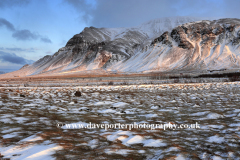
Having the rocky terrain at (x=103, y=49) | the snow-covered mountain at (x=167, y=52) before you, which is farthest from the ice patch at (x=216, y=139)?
the rocky terrain at (x=103, y=49)

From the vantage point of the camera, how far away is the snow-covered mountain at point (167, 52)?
10069 cm

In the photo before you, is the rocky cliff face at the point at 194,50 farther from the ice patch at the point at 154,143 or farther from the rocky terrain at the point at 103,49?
the ice patch at the point at 154,143

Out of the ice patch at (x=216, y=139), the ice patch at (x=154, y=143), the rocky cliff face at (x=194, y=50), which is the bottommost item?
the ice patch at (x=216, y=139)

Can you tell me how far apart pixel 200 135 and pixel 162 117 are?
1796mm

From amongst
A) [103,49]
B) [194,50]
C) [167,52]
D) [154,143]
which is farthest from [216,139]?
[103,49]

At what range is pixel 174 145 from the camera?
3180 mm

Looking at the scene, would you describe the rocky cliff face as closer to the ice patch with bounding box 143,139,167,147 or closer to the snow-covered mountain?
the snow-covered mountain

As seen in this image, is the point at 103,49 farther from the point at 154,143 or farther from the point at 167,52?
the point at 154,143

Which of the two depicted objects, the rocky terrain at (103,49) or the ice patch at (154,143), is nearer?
the ice patch at (154,143)

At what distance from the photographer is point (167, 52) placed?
11344cm

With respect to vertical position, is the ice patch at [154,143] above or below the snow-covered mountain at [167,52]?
below

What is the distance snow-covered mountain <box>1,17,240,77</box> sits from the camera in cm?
10069

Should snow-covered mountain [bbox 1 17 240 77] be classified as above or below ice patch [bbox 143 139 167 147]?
above

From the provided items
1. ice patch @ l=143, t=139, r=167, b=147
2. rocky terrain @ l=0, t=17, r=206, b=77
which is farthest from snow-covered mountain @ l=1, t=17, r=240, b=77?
ice patch @ l=143, t=139, r=167, b=147
